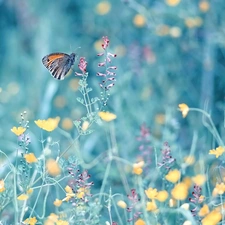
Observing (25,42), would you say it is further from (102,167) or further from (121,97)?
(102,167)

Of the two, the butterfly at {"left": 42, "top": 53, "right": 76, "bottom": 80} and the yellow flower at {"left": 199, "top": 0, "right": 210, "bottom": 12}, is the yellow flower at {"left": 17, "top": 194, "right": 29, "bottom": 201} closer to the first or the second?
the butterfly at {"left": 42, "top": 53, "right": 76, "bottom": 80}

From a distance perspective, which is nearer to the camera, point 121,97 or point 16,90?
point 121,97

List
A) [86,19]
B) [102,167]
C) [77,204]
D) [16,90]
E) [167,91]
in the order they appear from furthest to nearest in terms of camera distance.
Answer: [86,19] < [16,90] < [167,91] < [102,167] < [77,204]

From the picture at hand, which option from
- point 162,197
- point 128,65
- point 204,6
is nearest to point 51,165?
point 162,197

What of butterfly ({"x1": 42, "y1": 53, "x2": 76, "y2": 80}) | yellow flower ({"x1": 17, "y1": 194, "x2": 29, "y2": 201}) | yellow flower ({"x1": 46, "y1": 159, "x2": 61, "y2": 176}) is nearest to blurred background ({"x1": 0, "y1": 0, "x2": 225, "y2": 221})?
butterfly ({"x1": 42, "y1": 53, "x2": 76, "y2": 80})

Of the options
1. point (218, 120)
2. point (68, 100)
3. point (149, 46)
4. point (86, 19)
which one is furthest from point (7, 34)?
point (218, 120)

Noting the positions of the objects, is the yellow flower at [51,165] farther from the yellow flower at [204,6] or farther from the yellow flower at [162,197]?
the yellow flower at [204,6]
